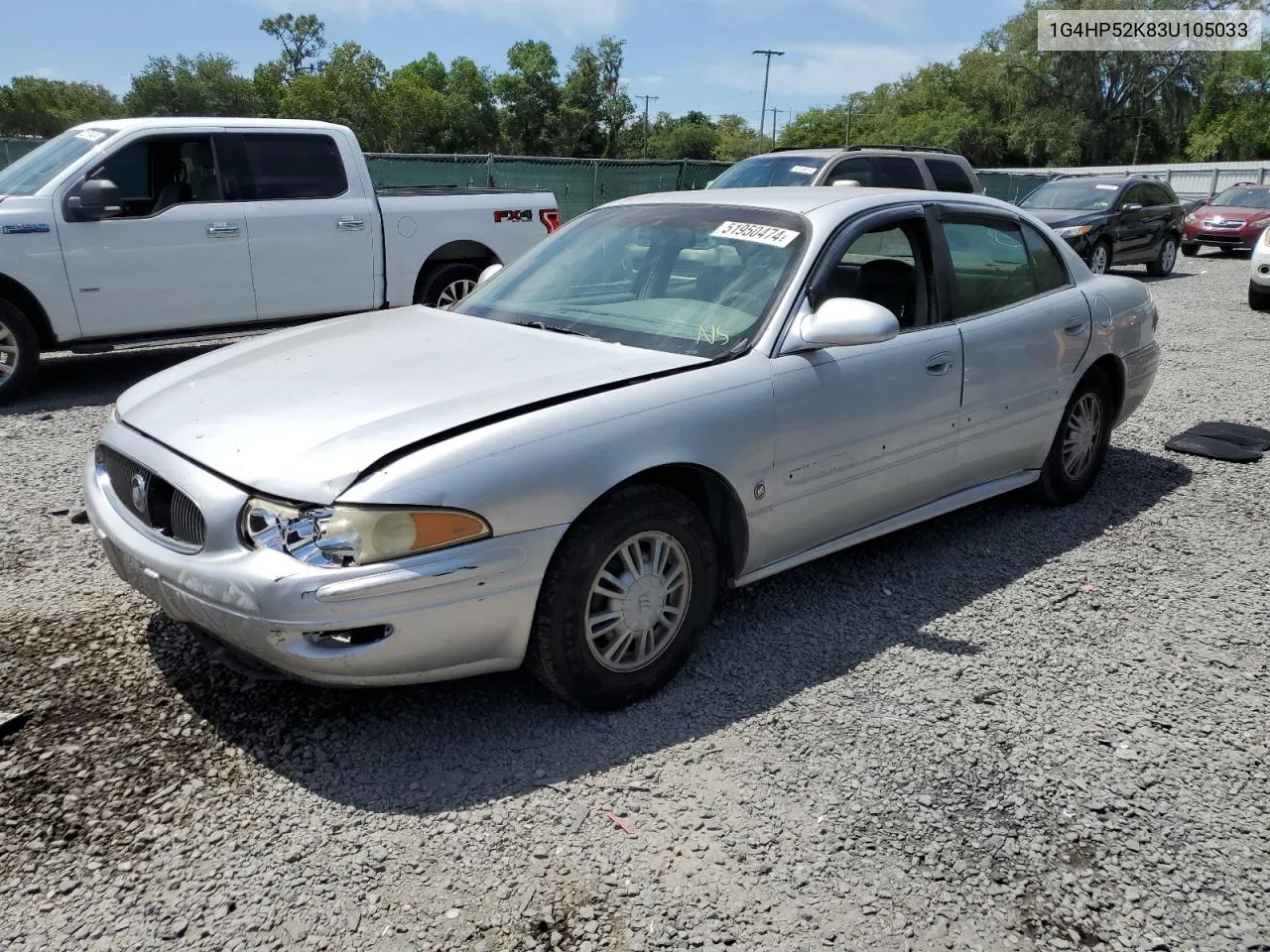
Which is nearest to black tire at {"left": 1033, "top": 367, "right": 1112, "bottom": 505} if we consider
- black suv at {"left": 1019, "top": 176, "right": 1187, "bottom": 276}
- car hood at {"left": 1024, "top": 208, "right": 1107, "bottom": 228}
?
black suv at {"left": 1019, "top": 176, "right": 1187, "bottom": 276}

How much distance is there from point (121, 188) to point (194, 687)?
18.5 feet

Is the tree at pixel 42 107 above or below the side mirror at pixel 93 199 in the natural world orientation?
above

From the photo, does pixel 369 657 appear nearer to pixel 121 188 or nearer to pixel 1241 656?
pixel 1241 656

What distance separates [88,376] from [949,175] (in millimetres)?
9533

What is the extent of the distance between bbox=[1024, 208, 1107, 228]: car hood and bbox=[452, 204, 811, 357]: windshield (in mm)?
12722

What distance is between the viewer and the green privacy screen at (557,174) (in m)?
16.3

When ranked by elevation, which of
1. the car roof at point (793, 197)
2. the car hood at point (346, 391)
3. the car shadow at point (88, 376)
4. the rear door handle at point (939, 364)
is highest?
the car roof at point (793, 197)

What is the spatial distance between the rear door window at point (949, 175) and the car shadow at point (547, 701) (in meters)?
Answer: 8.59

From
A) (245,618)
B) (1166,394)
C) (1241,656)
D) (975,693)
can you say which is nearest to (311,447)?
(245,618)

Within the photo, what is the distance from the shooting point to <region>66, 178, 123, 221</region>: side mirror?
7.16m

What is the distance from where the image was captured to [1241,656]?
3.78m

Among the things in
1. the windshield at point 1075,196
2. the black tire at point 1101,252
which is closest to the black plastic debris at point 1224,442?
the black tire at point 1101,252

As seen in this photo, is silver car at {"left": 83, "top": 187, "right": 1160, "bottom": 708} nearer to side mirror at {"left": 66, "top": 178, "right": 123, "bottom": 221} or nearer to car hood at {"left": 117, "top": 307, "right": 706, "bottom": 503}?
car hood at {"left": 117, "top": 307, "right": 706, "bottom": 503}

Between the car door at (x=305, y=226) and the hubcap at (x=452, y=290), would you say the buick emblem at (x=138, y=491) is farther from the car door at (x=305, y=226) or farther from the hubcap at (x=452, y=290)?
the hubcap at (x=452, y=290)
